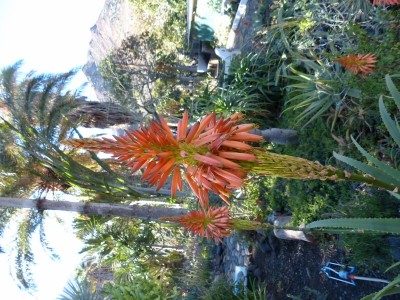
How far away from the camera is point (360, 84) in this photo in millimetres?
4691

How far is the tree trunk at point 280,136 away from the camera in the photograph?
5.80 m

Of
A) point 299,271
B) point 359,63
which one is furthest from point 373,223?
point 299,271

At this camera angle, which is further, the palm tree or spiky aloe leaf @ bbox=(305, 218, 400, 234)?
the palm tree

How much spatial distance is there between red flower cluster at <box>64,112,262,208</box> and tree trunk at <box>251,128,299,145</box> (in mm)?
3589

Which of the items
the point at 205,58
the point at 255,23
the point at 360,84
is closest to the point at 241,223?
the point at 360,84

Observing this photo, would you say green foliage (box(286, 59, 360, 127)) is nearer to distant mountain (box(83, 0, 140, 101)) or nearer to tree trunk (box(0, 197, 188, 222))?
tree trunk (box(0, 197, 188, 222))

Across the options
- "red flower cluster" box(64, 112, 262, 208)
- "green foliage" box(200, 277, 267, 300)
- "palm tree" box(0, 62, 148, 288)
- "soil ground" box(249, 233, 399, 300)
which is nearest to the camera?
"red flower cluster" box(64, 112, 262, 208)

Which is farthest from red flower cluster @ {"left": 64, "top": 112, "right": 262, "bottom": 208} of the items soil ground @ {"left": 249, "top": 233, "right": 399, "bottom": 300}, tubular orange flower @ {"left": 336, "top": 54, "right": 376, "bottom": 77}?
soil ground @ {"left": 249, "top": 233, "right": 399, "bottom": 300}

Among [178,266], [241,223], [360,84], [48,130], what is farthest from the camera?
[178,266]

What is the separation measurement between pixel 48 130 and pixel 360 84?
164 inches

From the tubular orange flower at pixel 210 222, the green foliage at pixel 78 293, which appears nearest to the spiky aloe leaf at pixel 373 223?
the tubular orange flower at pixel 210 222

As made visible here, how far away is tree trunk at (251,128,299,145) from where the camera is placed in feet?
19.0

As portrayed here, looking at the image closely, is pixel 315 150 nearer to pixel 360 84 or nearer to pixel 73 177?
pixel 360 84

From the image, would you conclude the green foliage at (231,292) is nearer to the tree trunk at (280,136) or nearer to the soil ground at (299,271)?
the soil ground at (299,271)
